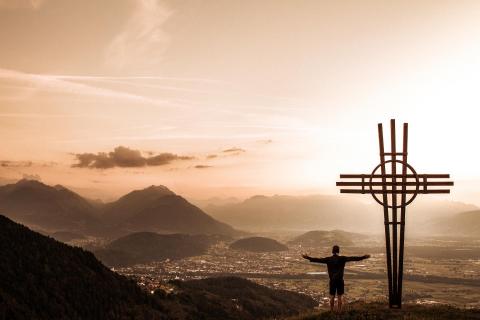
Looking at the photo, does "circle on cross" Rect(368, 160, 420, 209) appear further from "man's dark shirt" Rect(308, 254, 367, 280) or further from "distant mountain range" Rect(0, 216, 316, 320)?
"distant mountain range" Rect(0, 216, 316, 320)

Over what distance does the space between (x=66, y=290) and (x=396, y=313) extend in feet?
500

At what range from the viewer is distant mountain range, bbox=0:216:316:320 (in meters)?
147

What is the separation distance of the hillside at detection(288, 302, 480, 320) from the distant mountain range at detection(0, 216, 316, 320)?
4881 inches

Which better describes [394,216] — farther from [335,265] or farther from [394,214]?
[335,265]

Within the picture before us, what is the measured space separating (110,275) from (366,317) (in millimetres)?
173538

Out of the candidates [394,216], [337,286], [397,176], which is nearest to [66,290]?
[337,286]

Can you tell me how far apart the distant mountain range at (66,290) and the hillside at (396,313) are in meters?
124

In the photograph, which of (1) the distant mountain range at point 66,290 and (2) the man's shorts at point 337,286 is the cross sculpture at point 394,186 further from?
(1) the distant mountain range at point 66,290

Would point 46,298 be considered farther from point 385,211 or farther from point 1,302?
point 385,211

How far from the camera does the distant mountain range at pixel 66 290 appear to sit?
147m

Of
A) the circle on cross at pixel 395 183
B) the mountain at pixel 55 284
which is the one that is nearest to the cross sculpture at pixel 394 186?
the circle on cross at pixel 395 183

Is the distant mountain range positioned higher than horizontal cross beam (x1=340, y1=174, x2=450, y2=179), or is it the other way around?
horizontal cross beam (x1=340, y1=174, x2=450, y2=179)

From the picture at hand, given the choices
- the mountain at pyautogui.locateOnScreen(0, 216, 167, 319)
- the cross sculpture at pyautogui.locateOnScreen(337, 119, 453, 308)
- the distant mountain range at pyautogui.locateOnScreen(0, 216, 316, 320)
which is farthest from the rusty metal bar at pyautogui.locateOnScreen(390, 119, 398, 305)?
the distant mountain range at pyautogui.locateOnScreen(0, 216, 316, 320)

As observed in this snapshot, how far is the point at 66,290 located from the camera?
161375 millimetres
